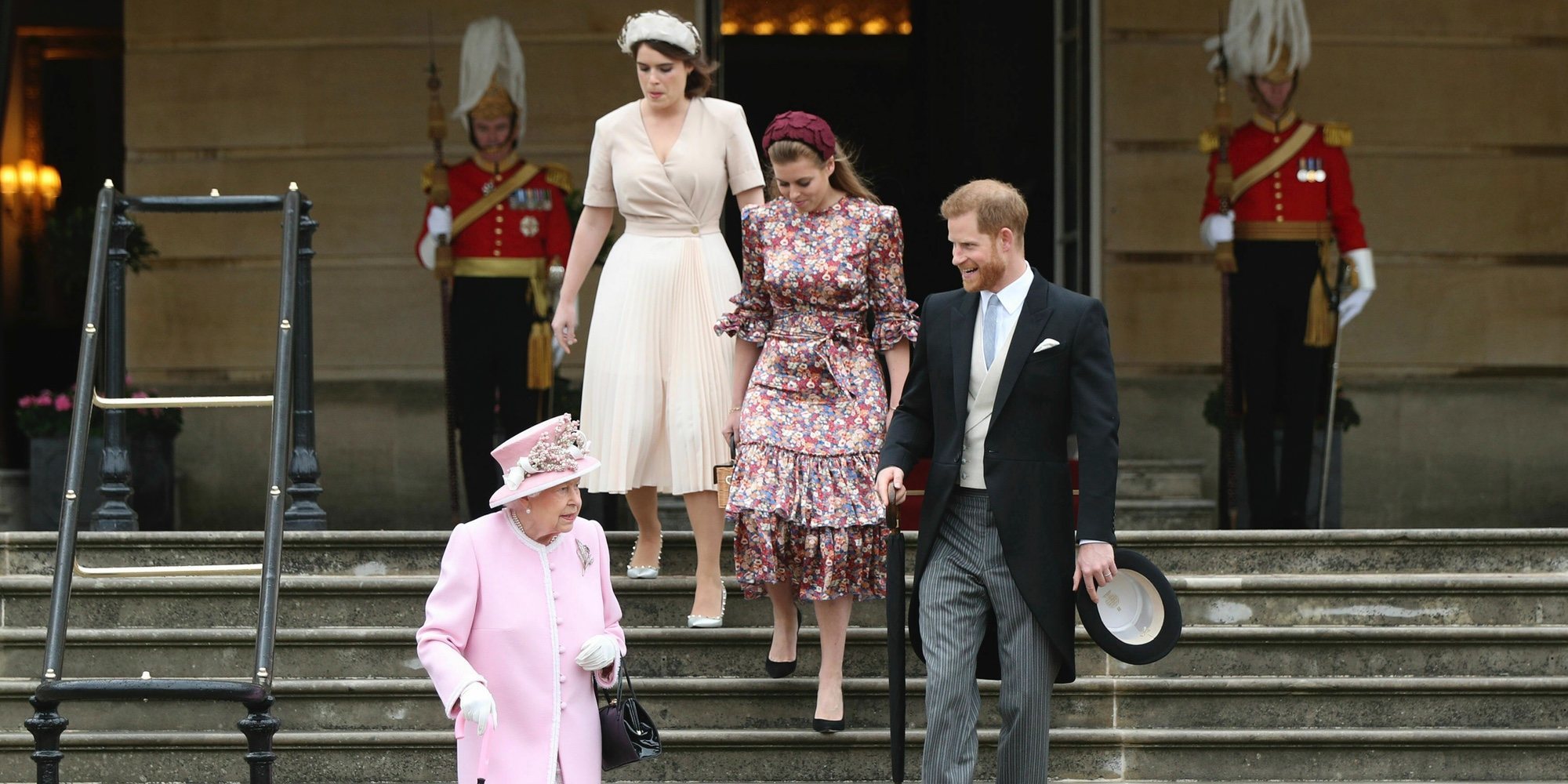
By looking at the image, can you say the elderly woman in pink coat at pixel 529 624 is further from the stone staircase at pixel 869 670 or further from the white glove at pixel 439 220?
the white glove at pixel 439 220

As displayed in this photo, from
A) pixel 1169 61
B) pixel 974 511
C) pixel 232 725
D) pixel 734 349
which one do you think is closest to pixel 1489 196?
pixel 1169 61

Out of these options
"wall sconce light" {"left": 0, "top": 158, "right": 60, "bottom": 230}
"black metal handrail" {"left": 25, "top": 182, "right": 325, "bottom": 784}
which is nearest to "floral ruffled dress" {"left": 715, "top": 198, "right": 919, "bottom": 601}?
"black metal handrail" {"left": 25, "top": 182, "right": 325, "bottom": 784}

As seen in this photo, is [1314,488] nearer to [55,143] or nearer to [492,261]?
[492,261]

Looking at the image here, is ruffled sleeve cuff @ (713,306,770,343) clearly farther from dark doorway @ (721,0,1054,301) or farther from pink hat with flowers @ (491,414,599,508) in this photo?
dark doorway @ (721,0,1054,301)

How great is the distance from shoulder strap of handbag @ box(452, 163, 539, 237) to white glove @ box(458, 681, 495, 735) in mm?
5330

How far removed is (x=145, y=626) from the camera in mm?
6457

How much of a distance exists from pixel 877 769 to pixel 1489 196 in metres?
6.25

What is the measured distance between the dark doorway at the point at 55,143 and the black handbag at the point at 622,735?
7.91m

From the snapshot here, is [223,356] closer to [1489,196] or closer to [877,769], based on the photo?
[877,769]

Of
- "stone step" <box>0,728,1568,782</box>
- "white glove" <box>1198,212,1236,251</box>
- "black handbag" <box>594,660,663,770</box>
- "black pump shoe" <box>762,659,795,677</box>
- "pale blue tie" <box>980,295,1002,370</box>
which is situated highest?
"white glove" <box>1198,212,1236,251</box>

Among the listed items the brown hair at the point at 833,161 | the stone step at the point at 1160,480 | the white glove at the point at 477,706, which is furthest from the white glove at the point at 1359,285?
the white glove at the point at 477,706

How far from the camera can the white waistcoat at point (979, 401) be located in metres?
4.90

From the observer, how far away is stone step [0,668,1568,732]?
6.05 meters

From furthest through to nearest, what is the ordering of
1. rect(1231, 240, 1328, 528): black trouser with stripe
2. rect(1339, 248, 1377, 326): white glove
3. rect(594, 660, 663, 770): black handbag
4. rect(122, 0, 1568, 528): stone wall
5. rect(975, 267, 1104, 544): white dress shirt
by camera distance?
rect(122, 0, 1568, 528): stone wall, rect(1231, 240, 1328, 528): black trouser with stripe, rect(1339, 248, 1377, 326): white glove, rect(975, 267, 1104, 544): white dress shirt, rect(594, 660, 663, 770): black handbag
